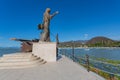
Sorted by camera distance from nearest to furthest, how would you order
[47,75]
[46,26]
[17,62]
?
1. [47,75]
2. [17,62]
3. [46,26]

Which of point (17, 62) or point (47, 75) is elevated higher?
point (17, 62)

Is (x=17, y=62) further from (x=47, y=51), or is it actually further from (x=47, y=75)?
(x=47, y=51)

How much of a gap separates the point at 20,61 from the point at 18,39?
598 cm

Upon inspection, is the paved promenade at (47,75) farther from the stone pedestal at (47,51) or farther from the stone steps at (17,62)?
the stone pedestal at (47,51)

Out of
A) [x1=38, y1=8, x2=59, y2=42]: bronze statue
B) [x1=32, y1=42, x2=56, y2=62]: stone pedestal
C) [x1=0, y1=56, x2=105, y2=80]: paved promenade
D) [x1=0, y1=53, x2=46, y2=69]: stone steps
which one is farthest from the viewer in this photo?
[x1=38, y1=8, x2=59, y2=42]: bronze statue

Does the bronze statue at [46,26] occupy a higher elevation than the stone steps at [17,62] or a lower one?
higher

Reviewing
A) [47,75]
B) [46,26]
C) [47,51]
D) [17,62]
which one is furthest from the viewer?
[46,26]

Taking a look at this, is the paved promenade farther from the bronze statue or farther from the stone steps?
the bronze statue

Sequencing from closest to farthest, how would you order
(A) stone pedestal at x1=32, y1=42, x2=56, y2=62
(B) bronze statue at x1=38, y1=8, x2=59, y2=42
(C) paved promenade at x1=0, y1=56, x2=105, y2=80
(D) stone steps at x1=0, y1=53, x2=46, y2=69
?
(C) paved promenade at x1=0, y1=56, x2=105, y2=80, (D) stone steps at x1=0, y1=53, x2=46, y2=69, (A) stone pedestal at x1=32, y1=42, x2=56, y2=62, (B) bronze statue at x1=38, y1=8, x2=59, y2=42

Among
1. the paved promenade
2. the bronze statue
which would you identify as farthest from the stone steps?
the bronze statue

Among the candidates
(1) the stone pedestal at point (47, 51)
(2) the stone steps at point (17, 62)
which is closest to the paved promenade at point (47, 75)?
(2) the stone steps at point (17, 62)

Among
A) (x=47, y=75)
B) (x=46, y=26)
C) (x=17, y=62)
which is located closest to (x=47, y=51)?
(x=46, y=26)

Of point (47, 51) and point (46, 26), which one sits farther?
point (46, 26)

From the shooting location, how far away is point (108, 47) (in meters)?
140
